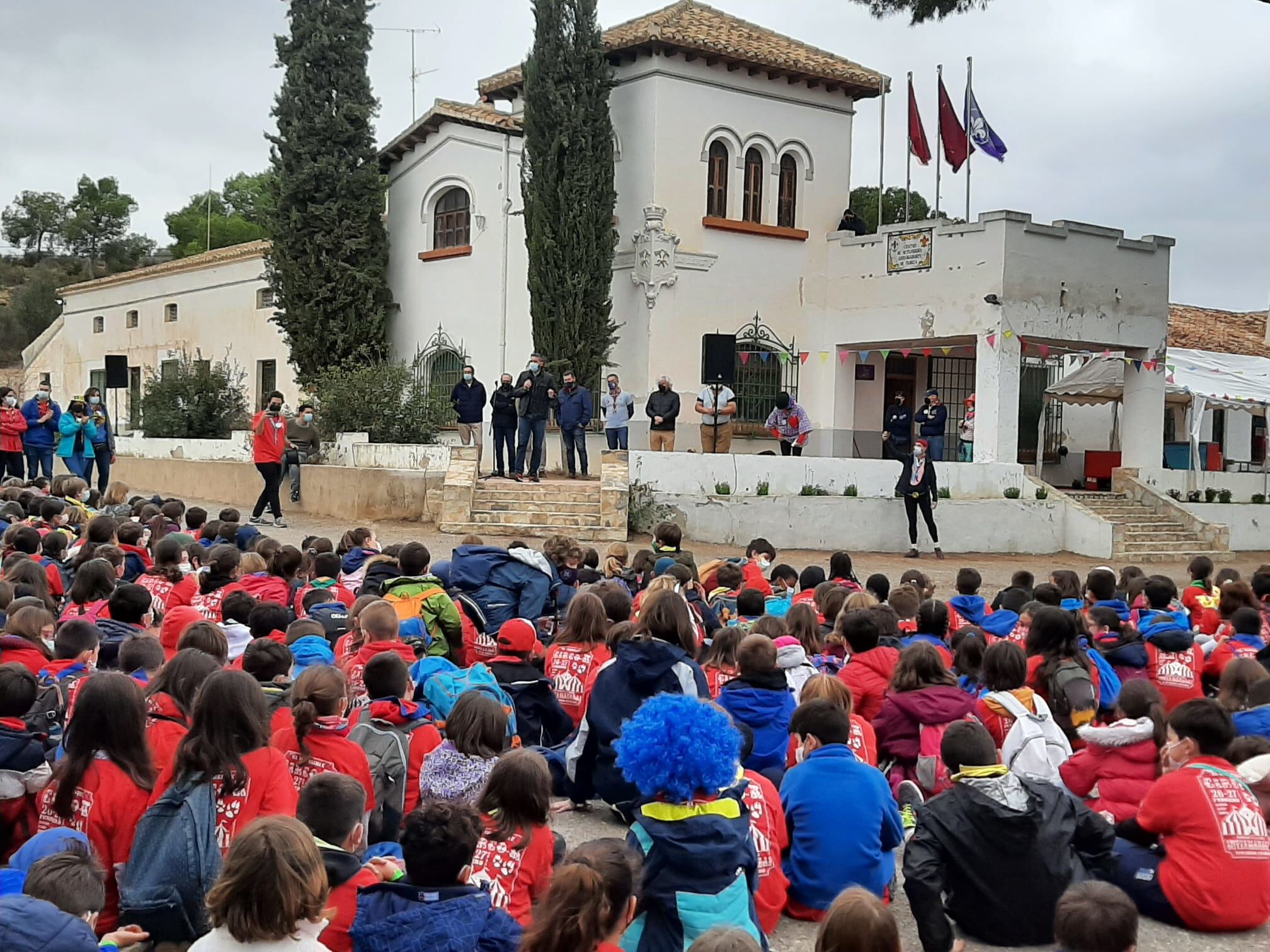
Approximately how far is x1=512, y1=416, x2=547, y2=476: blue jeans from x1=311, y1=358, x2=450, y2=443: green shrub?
241 centimetres

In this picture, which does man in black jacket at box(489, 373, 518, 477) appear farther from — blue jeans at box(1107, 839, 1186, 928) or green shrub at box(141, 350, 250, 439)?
blue jeans at box(1107, 839, 1186, 928)

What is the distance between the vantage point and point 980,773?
432 cm

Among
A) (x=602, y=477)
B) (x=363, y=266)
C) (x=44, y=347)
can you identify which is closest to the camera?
(x=602, y=477)

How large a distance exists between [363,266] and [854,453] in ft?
34.2

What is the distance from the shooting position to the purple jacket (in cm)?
564

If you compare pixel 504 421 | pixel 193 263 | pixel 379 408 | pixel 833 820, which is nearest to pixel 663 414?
pixel 504 421

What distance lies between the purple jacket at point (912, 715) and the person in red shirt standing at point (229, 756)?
9.80 feet

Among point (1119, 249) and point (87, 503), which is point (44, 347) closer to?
point (87, 503)

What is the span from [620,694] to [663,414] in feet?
45.1

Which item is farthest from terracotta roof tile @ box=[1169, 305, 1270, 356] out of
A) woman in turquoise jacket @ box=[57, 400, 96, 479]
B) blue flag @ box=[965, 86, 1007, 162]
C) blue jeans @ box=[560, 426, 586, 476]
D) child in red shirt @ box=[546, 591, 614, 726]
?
child in red shirt @ box=[546, 591, 614, 726]

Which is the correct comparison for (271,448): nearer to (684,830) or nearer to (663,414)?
(663,414)

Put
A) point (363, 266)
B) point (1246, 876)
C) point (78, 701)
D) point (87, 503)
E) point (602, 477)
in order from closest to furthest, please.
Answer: point (78, 701)
point (1246, 876)
point (87, 503)
point (602, 477)
point (363, 266)

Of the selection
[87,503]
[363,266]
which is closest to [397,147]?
[363,266]

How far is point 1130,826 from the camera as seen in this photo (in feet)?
15.8
